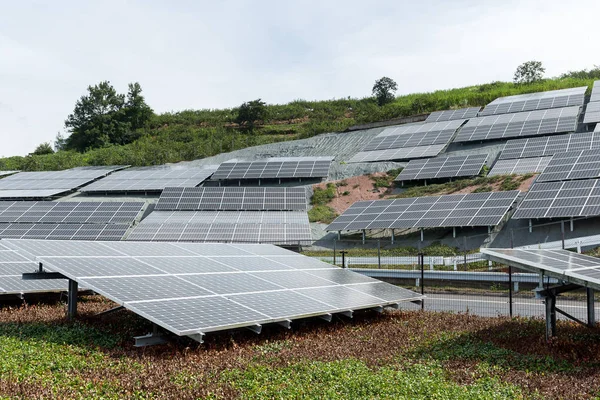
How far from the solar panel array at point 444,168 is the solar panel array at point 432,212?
25.6ft

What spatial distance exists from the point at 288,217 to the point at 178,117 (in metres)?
53.7

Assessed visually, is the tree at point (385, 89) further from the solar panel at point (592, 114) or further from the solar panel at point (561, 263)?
the solar panel at point (561, 263)

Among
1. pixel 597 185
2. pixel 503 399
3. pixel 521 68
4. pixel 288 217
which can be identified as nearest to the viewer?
pixel 503 399

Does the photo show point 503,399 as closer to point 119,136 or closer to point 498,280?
point 498,280

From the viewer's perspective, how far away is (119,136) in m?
84.1

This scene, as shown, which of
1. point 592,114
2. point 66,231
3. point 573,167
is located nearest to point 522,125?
point 592,114

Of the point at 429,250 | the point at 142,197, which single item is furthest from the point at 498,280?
the point at 142,197

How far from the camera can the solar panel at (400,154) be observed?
50.9 m

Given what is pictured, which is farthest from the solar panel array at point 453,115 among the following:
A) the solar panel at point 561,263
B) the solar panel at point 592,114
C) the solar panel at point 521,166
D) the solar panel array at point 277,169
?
the solar panel at point 561,263

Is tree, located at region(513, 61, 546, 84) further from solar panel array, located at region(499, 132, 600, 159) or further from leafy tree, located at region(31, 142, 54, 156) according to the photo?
leafy tree, located at region(31, 142, 54, 156)

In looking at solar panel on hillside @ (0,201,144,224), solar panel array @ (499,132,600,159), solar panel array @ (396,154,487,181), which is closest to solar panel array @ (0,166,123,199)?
solar panel on hillside @ (0,201,144,224)

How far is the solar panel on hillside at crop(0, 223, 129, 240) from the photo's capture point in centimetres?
4041

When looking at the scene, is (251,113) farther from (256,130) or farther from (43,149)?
(43,149)

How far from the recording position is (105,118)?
278 ft
